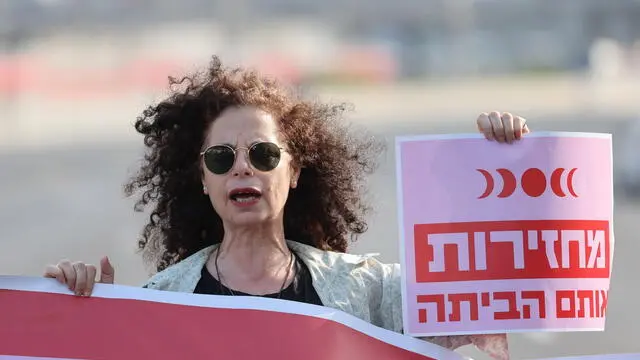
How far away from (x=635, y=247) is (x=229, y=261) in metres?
15.7

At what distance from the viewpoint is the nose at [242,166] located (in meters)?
4.27

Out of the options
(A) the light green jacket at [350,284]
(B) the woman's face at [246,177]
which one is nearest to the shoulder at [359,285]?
(A) the light green jacket at [350,284]

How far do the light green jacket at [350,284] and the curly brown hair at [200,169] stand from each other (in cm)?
17

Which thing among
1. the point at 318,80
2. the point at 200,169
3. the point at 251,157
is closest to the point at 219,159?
the point at 251,157

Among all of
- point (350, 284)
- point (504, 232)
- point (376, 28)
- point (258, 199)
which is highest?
point (376, 28)

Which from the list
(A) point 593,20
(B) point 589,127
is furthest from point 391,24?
(B) point 589,127

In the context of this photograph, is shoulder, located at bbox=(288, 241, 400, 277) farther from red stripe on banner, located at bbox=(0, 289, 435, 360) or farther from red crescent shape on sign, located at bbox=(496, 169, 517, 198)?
red crescent shape on sign, located at bbox=(496, 169, 517, 198)

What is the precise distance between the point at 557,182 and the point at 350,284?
64 cm

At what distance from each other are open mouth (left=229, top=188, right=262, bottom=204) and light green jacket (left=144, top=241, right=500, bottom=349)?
0.92ft

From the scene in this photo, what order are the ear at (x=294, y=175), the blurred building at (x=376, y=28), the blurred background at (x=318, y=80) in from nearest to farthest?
1. the ear at (x=294, y=175)
2. the blurred background at (x=318, y=80)
3. the blurred building at (x=376, y=28)

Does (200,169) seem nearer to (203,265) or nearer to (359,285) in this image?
(203,265)

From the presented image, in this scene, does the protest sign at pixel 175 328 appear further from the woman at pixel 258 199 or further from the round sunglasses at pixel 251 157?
the round sunglasses at pixel 251 157

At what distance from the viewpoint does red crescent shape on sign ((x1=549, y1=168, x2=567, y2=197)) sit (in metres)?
4.31

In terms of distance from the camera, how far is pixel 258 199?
14.1 feet
